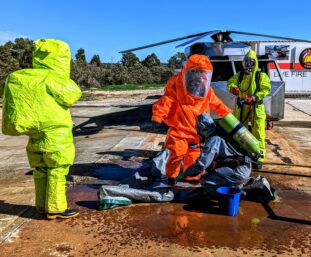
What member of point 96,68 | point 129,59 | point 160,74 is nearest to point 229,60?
point 96,68

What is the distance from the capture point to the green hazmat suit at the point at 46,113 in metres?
3.92

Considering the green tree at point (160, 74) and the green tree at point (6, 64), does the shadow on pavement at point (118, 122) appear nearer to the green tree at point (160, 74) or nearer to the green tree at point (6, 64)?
the green tree at point (6, 64)

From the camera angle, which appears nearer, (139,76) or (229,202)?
(229,202)

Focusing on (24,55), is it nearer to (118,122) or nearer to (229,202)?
(118,122)

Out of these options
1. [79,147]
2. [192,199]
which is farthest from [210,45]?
[192,199]

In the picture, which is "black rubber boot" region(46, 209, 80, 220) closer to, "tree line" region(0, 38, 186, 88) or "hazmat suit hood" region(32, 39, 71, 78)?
"hazmat suit hood" region(32, 39, 71, 78)

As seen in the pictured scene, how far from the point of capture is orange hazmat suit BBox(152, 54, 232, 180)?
5.29m

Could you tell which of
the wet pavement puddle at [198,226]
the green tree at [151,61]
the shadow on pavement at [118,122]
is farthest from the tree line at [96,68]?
the wet pavement puddle at [198,226]

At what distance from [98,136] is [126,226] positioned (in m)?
6.02

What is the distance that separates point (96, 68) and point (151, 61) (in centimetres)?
1562

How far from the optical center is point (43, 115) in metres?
3.95

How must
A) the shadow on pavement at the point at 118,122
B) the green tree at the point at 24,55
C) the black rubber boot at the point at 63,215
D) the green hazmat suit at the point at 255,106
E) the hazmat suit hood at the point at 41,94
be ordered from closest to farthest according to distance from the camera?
the hazmat suit hood at the point at 41,94, the black rubber boot at the point at 63,215, the green hazmat suit at the point at 255,106, the shadow on pavement at the point at 118,122, the green tree at the point at 24,55

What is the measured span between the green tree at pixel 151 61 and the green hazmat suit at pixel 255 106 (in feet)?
159

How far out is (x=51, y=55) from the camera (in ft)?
13.5
